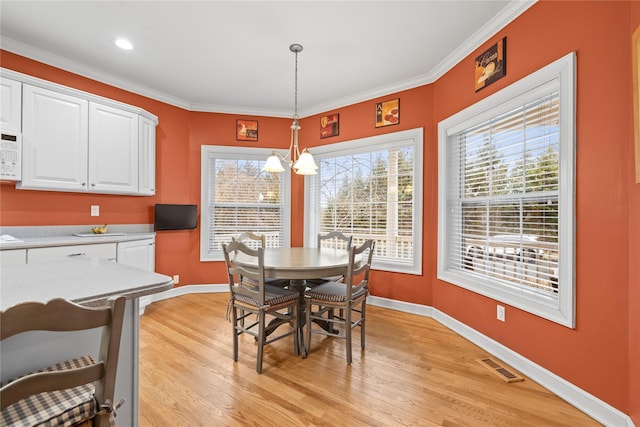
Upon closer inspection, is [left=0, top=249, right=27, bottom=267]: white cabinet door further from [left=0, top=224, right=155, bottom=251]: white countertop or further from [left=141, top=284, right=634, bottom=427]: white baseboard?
[left=141, top=284, right=634, bottom=427]: white baseboard

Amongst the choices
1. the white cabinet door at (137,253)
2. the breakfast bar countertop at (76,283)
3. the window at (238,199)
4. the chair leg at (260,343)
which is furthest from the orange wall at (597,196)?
the white cabinet door at (137,253)

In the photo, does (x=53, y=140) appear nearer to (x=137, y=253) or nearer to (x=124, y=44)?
(x=124, y=44)

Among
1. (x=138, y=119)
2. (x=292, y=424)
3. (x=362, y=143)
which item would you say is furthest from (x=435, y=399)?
(x=138, y=119)

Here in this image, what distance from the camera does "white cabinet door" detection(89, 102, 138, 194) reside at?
3.17m

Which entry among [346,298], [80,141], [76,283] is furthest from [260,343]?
[80,141]

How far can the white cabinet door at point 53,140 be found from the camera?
2734 mm

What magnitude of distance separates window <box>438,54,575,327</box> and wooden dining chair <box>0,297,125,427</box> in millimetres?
2402

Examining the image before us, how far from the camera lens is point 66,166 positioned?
9.78 ft

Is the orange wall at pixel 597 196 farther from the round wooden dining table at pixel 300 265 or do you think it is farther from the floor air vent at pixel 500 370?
the round wooden dining table at pixel 300 265

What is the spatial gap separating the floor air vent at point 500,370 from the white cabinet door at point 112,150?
397 centimetres

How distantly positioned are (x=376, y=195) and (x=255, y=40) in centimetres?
222

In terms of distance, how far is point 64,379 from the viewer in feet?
2.56

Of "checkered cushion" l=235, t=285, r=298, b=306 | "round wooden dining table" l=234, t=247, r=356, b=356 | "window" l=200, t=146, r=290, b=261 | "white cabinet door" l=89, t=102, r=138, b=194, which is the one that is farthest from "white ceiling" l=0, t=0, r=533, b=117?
"checkered cushion" l=235, t=285, r=298, b=306

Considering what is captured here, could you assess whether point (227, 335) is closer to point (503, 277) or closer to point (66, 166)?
point (66, 166)
